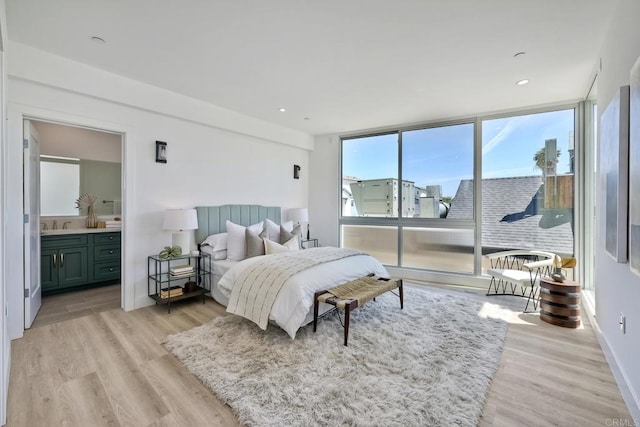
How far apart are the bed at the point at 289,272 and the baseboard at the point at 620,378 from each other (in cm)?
212

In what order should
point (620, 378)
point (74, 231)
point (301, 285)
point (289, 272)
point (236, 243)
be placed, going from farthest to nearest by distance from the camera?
point (74, 231), point (236, 243), point (289, 272), point (301, 285), point (620, 378)

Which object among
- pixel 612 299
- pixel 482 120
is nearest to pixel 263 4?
pixel 612 299

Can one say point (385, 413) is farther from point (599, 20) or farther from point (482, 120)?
point (482, 120)

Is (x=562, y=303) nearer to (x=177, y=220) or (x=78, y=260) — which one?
(x=177, y=220)

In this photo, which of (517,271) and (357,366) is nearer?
(357,366)

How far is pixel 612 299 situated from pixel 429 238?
272 cm

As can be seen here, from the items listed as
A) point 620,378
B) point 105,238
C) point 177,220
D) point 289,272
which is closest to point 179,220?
point 177,220

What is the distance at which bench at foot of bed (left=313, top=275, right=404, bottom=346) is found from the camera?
2608 millimetres

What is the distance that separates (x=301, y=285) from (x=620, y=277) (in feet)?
7.88

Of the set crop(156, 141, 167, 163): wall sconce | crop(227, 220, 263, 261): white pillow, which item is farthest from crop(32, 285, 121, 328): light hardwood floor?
crop(156, 141, 167, 163): wall sconce

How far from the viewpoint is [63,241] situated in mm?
4027

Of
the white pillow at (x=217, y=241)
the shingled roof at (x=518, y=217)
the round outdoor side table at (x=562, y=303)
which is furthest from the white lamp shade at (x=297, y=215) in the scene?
the round outdoor side table at (x=562, y=303)

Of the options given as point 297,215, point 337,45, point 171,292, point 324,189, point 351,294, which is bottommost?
point 171,292

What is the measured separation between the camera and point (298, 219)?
5.42 meters
